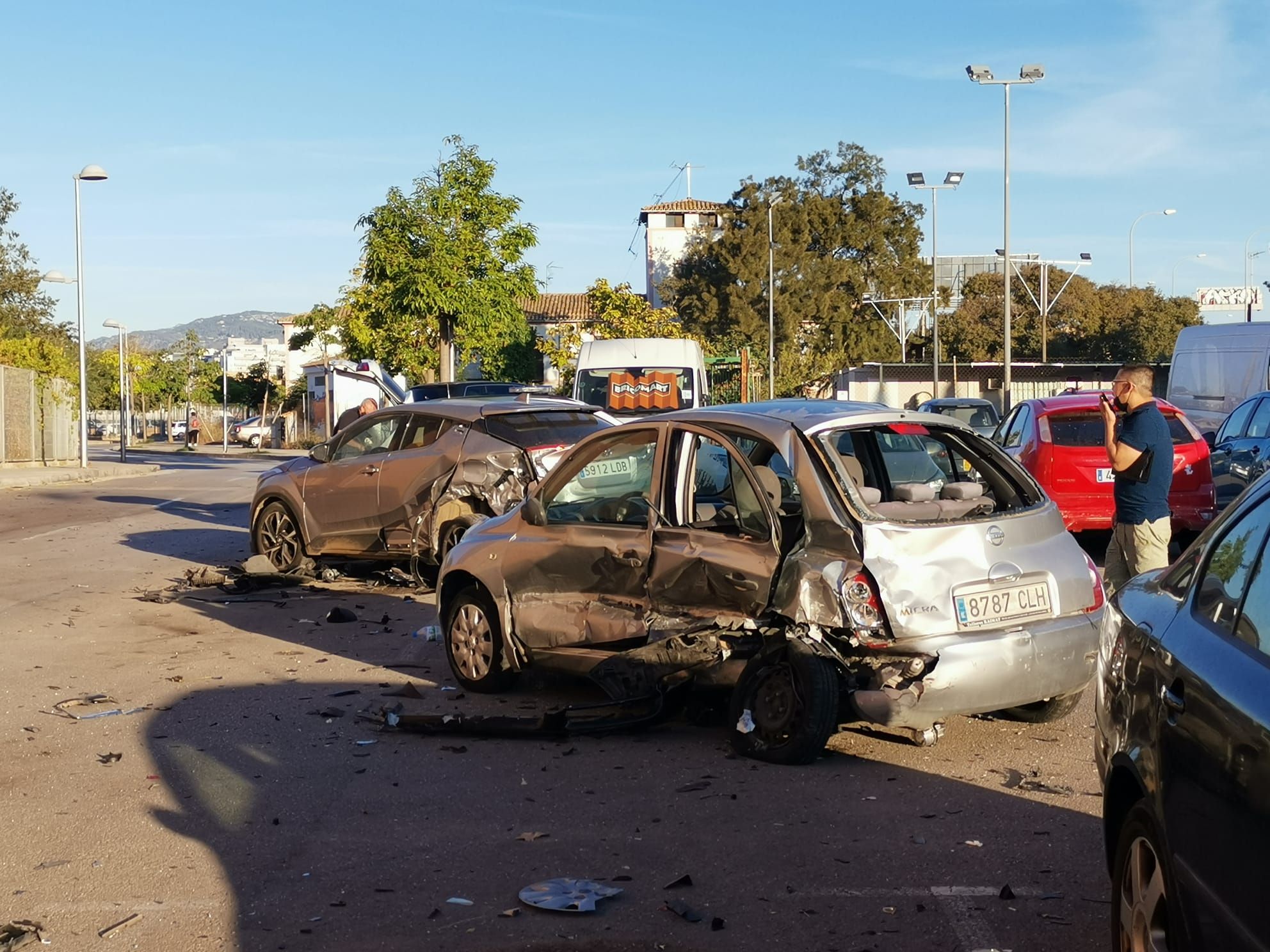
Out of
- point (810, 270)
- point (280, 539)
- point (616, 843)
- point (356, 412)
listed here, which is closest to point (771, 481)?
point (616, 843)

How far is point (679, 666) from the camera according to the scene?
7.19 metres

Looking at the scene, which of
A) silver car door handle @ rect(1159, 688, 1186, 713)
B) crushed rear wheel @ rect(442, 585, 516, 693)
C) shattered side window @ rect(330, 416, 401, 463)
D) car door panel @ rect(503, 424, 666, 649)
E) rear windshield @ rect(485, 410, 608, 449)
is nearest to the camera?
silver car door handle @ rect(1159, 688, 1186, 713)

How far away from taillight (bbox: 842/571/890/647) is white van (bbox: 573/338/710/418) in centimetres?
1724

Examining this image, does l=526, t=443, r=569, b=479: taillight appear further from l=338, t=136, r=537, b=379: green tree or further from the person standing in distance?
l=338, t=136, r=537, b=379: green tree

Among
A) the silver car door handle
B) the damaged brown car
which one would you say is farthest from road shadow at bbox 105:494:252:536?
the silver car door handle

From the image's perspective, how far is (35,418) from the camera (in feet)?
132

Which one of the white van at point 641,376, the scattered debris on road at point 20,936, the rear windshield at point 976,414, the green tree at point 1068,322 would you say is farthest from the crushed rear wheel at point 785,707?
the green tree at point 1068,322

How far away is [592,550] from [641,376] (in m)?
16.5

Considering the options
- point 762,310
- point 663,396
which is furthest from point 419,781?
point 762,310

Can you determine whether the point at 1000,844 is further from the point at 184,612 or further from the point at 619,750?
the point at 184,612

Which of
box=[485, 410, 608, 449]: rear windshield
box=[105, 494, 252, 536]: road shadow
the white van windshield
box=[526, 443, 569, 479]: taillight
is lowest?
box=[105, 494, 252, 536]: road shadow

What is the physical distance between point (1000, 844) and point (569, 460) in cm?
361

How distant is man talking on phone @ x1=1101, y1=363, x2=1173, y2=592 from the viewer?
30.1 feet

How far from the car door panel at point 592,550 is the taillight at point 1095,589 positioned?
219cm
